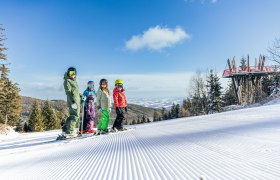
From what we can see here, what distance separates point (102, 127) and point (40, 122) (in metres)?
48.8

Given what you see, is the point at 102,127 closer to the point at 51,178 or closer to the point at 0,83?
the point at 51,178

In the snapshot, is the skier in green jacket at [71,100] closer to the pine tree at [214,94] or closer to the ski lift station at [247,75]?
the ski lift station at [247,75]

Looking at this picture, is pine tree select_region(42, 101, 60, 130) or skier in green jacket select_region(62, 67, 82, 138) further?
pine tree select_region(42, 101, 60, 130)

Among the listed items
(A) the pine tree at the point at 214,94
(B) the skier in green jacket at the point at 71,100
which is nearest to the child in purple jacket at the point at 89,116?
(B) the skier in green jacket at the point at 71,100

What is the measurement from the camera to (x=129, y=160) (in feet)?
12.1

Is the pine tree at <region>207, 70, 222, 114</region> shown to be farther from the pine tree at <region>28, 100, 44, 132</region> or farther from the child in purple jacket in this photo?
the child in purple jacket

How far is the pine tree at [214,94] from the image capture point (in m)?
48.5

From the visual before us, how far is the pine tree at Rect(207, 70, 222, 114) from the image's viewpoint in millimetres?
48509

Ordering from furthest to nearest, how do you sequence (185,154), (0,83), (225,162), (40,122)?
1. (40,122)
2. (0,83)
3. (185,154)
4. (225,162)

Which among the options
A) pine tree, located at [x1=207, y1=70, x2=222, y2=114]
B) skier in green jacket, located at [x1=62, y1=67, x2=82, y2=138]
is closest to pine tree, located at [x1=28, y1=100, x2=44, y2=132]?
pine tree, located at [x1=207, y1=70, x2=222, y2=114]

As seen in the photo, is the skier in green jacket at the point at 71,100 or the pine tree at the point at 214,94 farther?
the pine tree at the point at 214,94

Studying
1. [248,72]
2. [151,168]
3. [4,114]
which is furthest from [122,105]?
Result: [4,114]

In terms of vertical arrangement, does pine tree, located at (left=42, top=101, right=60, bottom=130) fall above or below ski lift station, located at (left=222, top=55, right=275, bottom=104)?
below

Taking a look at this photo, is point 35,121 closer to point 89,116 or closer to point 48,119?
point 48,119
